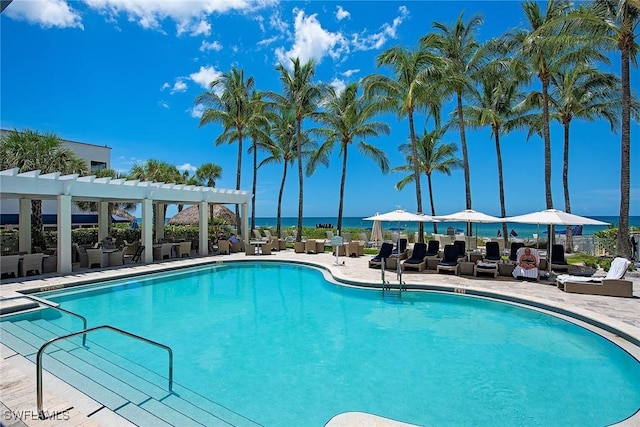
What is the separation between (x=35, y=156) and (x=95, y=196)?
17.2 ft

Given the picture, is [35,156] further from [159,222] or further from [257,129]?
[257,129]

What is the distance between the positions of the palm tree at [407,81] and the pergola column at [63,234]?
1432cm

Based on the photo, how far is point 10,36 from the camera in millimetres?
13383

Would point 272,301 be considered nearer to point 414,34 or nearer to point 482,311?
point 482,311

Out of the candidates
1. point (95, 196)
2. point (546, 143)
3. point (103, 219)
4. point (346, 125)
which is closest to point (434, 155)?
point (346, 125)

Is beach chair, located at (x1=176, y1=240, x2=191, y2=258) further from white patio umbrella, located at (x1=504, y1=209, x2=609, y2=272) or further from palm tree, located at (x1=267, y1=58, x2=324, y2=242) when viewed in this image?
white patio umbrella, located at (x1=504, y1=209, x2=609, y2=272)

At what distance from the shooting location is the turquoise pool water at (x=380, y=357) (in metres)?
4.73

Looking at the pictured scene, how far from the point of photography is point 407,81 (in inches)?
693

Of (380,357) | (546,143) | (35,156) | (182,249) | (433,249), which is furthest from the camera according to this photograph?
(182,249)

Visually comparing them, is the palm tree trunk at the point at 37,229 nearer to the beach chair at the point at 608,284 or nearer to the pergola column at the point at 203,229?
the pergola column at the point at 203,229

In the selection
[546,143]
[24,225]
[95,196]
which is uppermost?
[546,143]

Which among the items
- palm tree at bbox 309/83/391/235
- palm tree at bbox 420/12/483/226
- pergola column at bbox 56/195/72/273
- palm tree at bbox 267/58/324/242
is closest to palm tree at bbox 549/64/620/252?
palm tree at bbox 420/12/483/226

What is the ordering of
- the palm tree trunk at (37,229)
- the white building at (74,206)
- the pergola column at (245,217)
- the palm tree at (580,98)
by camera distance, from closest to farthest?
1. the palm tree trunk at (37,229)
2. the palm tree at (580,98)
3. the pergola column at (245,217)
4. the white building at (74,206)

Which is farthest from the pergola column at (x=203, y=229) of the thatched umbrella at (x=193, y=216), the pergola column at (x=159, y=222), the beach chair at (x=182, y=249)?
the thatched umbrella at (x=193, y=216)
